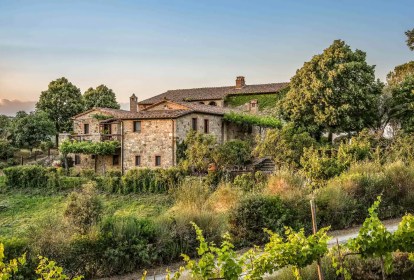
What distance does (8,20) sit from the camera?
14836 millimetres

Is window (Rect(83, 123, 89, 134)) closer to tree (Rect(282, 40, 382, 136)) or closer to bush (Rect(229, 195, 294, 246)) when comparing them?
tree (Rect(282, 40, 382, 136))

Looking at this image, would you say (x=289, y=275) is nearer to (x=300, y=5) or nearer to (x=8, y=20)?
(x=300, y=5)

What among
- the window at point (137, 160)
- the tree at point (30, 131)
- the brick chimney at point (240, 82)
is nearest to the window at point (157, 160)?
the window at point (137, 160)

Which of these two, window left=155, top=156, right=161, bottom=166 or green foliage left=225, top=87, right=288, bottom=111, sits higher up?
green foliage left=225, top=87, right=288, bottom=111

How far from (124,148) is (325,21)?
17.8m

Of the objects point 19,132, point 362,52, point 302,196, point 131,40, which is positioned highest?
point 362,52

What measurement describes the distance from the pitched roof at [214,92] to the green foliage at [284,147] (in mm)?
14025

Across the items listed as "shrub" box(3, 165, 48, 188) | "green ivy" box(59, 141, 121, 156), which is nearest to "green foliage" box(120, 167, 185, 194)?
"green ivy" box(59, 141, 121, 156)

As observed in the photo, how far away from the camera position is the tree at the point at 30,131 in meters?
39.8

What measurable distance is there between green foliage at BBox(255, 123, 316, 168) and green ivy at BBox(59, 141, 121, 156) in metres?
11.1

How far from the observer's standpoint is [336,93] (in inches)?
1109

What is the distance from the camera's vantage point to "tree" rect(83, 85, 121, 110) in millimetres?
51438

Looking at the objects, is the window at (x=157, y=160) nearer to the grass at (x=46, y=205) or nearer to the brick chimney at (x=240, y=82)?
the grass at (x=46, y=205)

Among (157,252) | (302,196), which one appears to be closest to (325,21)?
(302,196)
